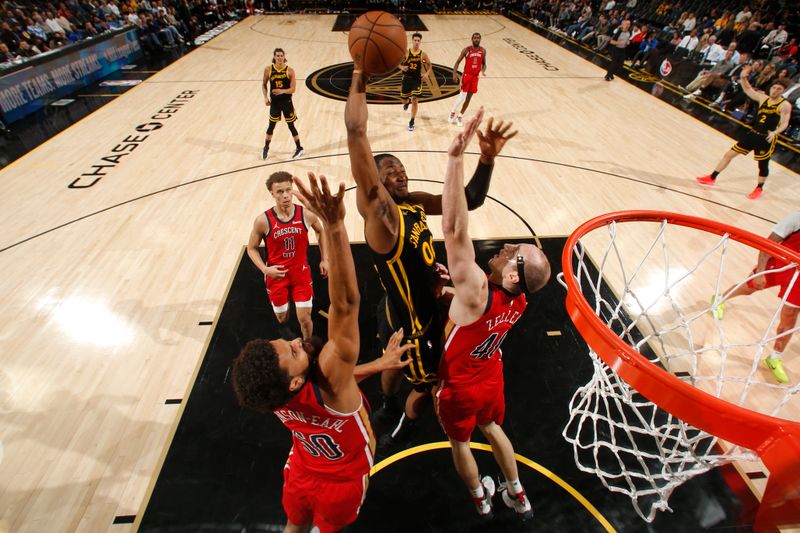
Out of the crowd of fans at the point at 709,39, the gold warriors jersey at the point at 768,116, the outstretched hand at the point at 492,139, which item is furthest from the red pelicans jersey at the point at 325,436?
the crowd of fans at the point at 709,39

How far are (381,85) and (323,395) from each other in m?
10.2

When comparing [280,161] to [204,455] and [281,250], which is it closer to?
[281,250]

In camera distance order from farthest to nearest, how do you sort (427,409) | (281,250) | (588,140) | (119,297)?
1. (588,140)
2. (119,297)
3. (281,250)
4. (427,409)

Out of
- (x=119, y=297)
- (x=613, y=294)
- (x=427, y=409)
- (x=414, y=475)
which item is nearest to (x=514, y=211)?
(x=613, y=294)

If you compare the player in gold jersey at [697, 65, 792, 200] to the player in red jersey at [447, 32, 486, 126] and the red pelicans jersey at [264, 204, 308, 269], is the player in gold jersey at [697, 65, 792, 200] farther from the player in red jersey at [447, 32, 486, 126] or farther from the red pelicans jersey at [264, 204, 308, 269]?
the red pelicans jersey at [264, 204, 308, 269]

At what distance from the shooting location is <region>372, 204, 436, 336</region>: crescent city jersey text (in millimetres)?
2477

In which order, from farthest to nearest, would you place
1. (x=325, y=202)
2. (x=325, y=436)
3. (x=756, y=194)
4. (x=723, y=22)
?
(x=723, y=22)
(x=756, y=194)
(x=325, y=436)
(x=325, y=202)

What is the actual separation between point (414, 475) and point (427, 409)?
521 mm

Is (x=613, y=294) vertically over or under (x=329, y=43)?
under

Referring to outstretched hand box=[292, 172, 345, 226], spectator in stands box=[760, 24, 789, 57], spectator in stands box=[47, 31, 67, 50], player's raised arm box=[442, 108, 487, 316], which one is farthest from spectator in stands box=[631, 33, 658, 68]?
spectator in stands box=[47, 31, 67, 50]

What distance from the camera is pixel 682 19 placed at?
14.2 metres

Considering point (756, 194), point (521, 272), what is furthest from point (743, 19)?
point (521, 272)

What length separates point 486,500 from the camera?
261 centimetres

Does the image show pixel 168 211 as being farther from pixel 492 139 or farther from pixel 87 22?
pixel 87 22
